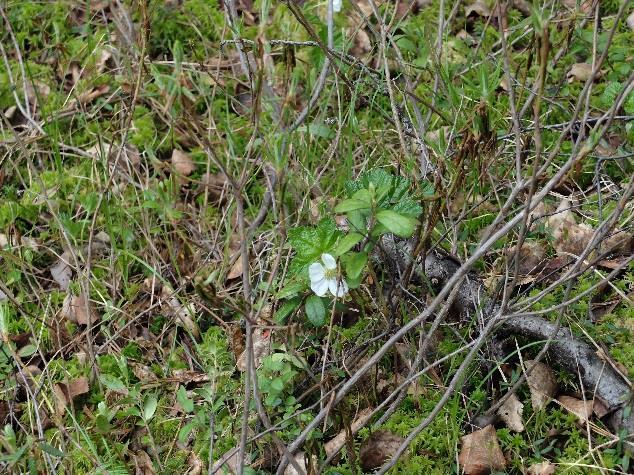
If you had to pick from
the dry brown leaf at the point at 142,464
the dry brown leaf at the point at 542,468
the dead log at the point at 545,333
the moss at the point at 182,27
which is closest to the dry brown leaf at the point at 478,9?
the moss at the point at 182,27

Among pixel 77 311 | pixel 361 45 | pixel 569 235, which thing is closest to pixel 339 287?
pixel 569 235

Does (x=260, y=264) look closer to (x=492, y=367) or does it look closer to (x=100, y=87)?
(x=492, y=367)

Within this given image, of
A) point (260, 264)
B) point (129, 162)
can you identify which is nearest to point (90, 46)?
point (129, 162)

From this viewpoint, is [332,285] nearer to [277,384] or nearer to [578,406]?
[277,384]

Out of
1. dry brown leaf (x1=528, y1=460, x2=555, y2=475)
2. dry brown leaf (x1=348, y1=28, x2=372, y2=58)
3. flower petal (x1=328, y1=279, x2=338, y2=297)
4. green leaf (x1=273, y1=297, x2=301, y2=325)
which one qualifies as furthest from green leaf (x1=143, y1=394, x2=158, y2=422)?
dry brown leaf (x1=348, y1=28, x2=372, y2=58)

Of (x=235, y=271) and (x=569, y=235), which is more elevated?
(x=569, y=235)

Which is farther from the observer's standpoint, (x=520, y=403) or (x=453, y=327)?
(x=453, y=327)
